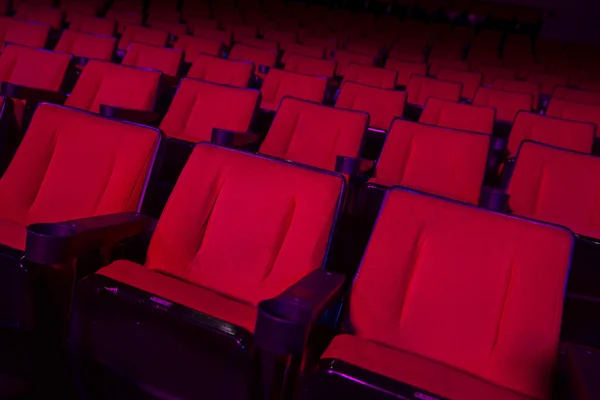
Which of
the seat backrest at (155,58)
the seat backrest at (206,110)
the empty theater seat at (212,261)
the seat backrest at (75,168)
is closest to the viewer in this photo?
the empty theater seat at (212,261)

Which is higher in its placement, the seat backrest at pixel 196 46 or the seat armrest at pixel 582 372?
the seat backrest at pixel 196 46

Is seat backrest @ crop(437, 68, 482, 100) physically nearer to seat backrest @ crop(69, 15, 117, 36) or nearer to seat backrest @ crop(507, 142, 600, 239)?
seat backrest @ crop(507, 142, 600, 239)

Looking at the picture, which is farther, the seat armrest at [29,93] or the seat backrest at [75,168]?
the seat armrest at [29,93]

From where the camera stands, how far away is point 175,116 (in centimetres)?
168

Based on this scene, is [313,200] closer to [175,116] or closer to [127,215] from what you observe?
[127,215]

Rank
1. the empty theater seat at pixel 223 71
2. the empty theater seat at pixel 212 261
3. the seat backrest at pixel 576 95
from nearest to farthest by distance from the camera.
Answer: the empty theater seat at pixel 212 261
the empty theater seat at pixel 223 71
the seat backrest at pixel 576 95

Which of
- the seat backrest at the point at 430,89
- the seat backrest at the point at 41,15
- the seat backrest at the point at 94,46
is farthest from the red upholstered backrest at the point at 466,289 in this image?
the seat backrest at the point at 41,15

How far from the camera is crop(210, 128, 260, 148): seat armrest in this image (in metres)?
1.37

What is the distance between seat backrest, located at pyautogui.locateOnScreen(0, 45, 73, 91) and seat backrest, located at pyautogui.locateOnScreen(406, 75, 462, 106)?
5.27ft

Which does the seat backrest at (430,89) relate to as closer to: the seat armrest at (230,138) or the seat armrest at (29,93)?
the seat armrest at (230,138)

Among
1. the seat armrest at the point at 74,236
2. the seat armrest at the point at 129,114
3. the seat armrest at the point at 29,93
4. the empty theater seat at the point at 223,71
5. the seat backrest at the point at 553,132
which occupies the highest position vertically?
the empty theater seat at the point at 223,71

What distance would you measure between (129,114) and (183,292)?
35.8 inches

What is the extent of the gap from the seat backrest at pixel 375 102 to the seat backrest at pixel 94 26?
170 centimetres

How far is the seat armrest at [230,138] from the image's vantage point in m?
1.37
